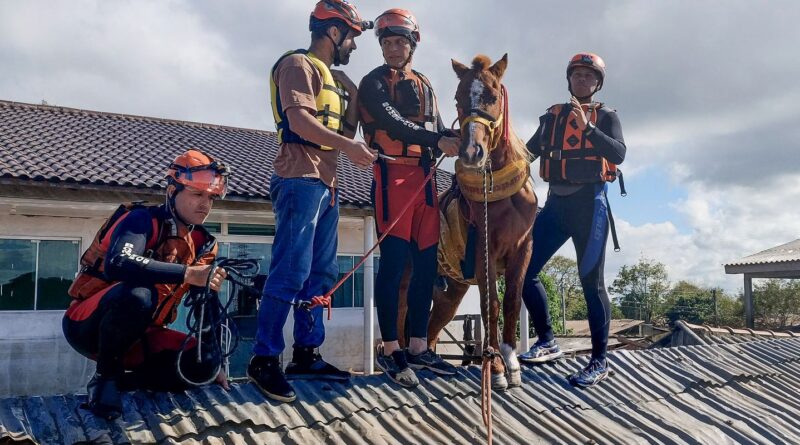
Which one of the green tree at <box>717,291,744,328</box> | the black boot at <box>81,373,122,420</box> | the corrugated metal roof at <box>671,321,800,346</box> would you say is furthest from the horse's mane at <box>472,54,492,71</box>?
the green tree at <box>717,291,744,328</box>

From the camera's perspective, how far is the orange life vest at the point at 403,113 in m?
4.62

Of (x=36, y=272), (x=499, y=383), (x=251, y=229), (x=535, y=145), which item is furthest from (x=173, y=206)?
(x=251, y=229)

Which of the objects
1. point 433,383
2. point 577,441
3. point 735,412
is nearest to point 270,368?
point 433,383

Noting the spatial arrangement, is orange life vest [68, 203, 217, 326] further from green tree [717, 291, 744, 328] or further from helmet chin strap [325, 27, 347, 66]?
green tree [717, 291, 744, 328]

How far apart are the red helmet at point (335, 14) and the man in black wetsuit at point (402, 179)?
26 cm

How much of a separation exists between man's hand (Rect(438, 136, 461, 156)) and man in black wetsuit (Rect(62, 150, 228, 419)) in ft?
4.56

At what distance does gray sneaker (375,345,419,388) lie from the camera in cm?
438

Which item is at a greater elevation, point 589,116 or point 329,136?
point 589,116

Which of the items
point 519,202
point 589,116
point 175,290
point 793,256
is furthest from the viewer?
point 793,256

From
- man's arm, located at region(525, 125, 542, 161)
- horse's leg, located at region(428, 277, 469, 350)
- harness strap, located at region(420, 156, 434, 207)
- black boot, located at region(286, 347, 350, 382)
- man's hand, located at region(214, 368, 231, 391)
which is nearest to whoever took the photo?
man's hand, located at region(214, 368, 231, 391)

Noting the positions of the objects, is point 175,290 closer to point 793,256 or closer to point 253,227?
point 253,227

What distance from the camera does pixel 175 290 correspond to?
12.4ft

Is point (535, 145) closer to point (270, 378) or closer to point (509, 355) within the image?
point (509, 355)

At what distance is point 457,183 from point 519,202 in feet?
1.66
